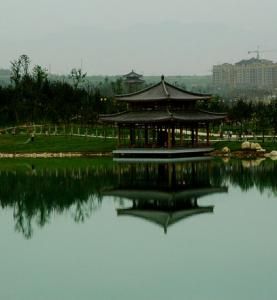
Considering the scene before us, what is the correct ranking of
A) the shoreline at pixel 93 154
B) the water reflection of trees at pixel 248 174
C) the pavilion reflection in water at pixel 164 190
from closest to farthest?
the pavilion reflection in water at pixel 164 190
the water reflection of trees at pixel 248 174
the shoreline at pixel 93 154

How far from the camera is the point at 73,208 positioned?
978 inches

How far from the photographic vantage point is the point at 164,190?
29.0 m

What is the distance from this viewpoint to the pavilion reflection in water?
23.1 metres

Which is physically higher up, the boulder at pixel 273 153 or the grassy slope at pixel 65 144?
the grassy slope at pixel 65 144

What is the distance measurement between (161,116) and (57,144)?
30.3 feet

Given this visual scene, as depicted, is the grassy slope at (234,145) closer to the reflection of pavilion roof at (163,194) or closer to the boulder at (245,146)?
the boulder at (245,146)

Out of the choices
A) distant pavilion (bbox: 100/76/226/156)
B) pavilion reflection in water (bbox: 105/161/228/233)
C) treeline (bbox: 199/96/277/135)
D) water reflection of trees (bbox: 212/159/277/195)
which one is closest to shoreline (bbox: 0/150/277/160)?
distant pavilion (bbox: 100/76/226/156)

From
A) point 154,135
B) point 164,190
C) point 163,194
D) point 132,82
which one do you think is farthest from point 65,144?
point 132,82

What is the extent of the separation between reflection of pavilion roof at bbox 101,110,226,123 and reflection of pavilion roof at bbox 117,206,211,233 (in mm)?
23533

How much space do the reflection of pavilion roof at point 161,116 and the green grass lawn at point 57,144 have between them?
2.46 metres

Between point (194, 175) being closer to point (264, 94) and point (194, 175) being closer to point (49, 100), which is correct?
point (49, 100)

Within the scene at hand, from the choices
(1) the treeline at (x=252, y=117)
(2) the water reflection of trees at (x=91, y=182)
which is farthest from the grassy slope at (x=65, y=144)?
(2) the water reflection of trees at (x=91, y=182)

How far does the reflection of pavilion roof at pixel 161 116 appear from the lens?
47.6 metres

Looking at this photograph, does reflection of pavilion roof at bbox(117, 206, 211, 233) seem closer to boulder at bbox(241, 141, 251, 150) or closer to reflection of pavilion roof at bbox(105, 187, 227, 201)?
reflection of pavilion roof at bbox(105, 187, 227, 201)
